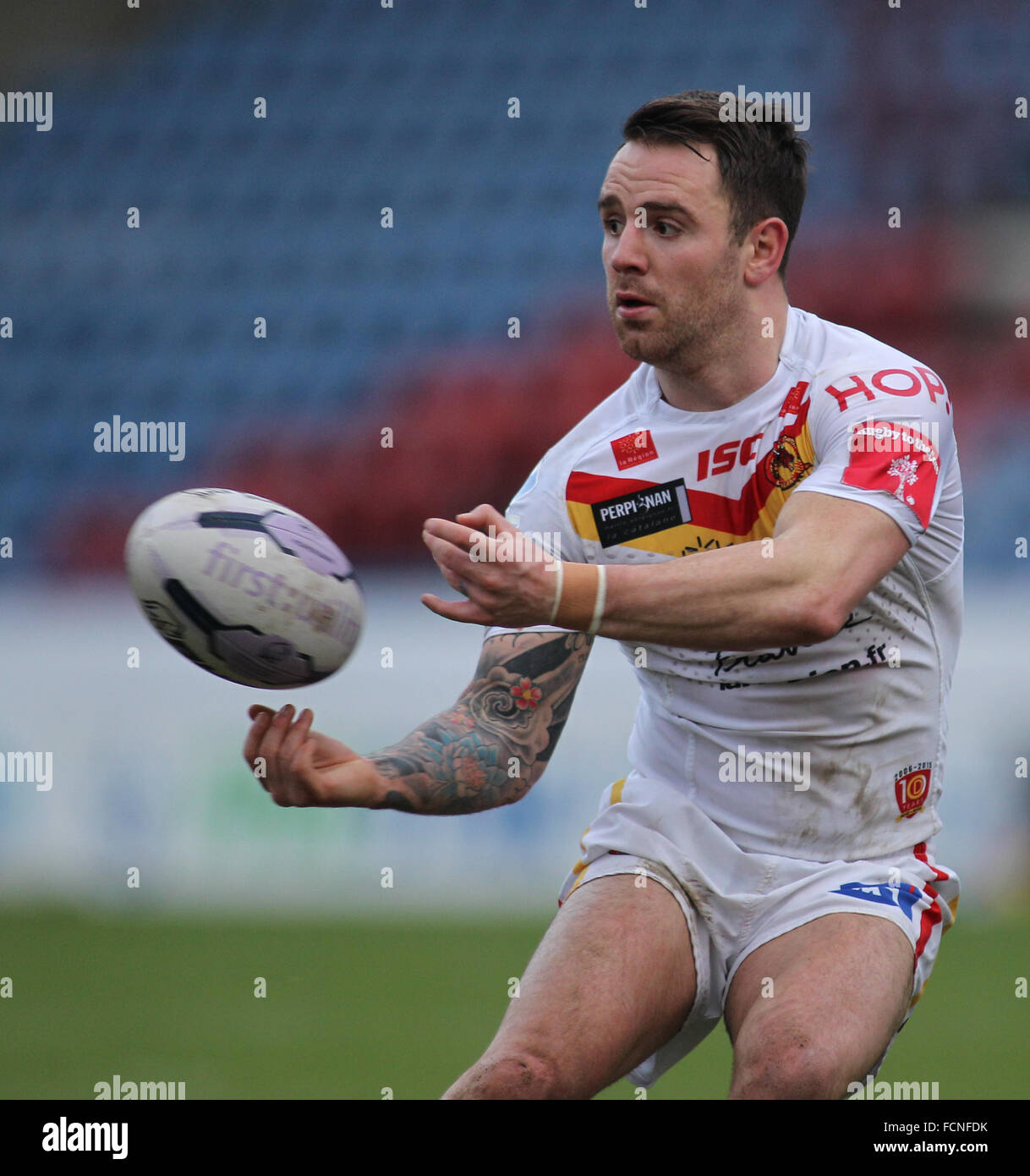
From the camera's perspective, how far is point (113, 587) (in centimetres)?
1014

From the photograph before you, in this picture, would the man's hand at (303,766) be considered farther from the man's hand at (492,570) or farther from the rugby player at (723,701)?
the man's hand at (492,570)

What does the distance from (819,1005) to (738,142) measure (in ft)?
6.48

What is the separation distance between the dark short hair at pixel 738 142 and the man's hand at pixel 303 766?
1.53 meters

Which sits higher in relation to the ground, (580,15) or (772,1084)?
(580,15)

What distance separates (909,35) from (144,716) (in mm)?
8950

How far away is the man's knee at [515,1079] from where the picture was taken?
10.3ft

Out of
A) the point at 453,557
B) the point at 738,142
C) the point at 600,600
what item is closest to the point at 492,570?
the point at 453,557

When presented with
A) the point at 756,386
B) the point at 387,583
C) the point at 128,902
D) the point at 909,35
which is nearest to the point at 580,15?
the point at 909,35

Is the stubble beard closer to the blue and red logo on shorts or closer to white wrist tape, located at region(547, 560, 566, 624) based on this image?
white wrist tape, located at region(547, 560, 566, 624)

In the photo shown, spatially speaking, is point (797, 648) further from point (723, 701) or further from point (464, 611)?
point (464, 611)

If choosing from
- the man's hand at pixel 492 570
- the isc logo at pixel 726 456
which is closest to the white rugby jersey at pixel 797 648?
the isc logo at pixel 726 456

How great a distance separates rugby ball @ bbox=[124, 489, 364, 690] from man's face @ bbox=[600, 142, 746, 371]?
91 centimetres

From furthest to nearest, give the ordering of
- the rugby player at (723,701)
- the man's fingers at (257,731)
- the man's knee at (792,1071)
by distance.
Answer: the man's fingers at (257,731) → the rugby player at (723,701) → the man's knee at (792,1071)

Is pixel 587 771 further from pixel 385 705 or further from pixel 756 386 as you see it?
pixel 756 386
